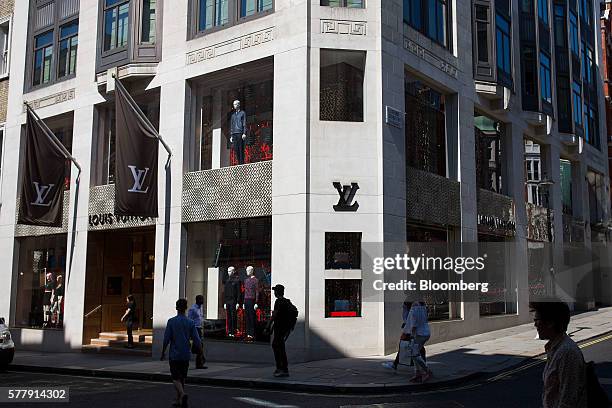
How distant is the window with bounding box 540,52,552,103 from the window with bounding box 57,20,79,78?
774 inches

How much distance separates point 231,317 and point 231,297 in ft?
1.89

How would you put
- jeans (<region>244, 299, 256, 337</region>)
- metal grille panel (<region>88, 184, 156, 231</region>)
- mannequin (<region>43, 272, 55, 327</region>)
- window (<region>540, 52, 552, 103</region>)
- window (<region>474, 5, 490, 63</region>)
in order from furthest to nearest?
1. window (<region>540, 52, 552, 103</region>)
2. mannequin (<region>43, 272, 55, 327</region>)
3. window (<region>474, 5, 490, 63</region>)
4. metal grille panel (<region>88, 184, 156, 231</region>)
5. jeans (<region>244, 299, 256, 337</region>)

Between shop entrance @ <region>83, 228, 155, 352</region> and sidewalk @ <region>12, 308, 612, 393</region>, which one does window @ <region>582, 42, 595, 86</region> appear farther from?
shop entrance @ <region>83, 228, 155, 352</region>

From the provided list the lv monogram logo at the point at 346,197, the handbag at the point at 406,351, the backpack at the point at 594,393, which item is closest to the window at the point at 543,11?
the lv monogram logo at the point at 346,197

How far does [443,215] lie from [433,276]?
198cm

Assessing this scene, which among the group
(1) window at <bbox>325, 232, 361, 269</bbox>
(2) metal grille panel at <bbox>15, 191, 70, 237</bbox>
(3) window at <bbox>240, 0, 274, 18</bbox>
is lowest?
(1) window at <bbox>325, 232, 361, 269</bbox>

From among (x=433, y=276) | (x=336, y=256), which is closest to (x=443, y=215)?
(x=433, y=276)

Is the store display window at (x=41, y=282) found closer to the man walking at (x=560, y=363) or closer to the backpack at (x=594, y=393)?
the man walking at (x=560, y=363)

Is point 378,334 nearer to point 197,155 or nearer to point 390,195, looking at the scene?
point 390,195

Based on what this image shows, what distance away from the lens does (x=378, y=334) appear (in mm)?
16203

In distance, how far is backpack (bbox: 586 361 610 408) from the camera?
3.64 meters

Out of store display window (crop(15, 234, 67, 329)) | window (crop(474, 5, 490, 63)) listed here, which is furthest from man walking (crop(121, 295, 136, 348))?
window (crop(474, 5, 490, 63))

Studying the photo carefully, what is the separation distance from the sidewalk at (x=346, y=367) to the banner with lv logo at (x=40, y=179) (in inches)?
187

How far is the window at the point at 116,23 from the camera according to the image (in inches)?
842
